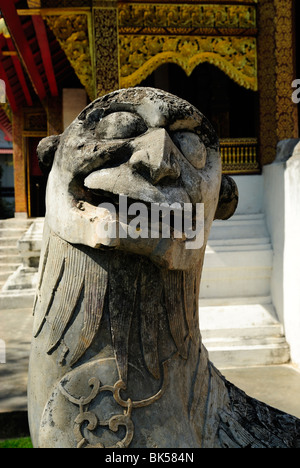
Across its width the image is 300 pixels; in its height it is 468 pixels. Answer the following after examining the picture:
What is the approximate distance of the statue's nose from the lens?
1.17 metres

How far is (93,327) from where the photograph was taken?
1226 mm

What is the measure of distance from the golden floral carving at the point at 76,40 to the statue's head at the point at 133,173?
390 cm

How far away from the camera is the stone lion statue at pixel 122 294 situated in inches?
47.1

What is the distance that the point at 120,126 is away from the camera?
4.14 feet

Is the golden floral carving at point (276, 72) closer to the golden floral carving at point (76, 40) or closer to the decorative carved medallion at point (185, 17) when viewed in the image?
the decorative carved medallion at point (185, 17)

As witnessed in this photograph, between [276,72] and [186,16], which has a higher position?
[186,16]

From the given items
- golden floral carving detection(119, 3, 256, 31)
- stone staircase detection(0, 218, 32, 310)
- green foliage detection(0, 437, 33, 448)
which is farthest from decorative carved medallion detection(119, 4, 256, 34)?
green foliage detection(0, 437, 33, 448)

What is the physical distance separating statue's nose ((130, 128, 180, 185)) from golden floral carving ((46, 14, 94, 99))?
404 cm

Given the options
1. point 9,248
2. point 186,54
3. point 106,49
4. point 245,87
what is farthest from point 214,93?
point 9,248

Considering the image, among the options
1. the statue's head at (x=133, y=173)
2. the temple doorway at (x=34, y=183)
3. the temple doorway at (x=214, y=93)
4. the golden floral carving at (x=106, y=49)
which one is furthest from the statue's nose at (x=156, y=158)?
the temple doorway at (x=34, y=183)

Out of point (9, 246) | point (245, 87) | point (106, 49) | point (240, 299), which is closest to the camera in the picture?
point (240, 299)

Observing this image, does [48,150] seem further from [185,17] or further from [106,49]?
[185,17]

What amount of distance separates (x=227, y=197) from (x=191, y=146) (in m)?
0.26

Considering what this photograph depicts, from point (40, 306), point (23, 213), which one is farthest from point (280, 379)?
point (23, 213)
